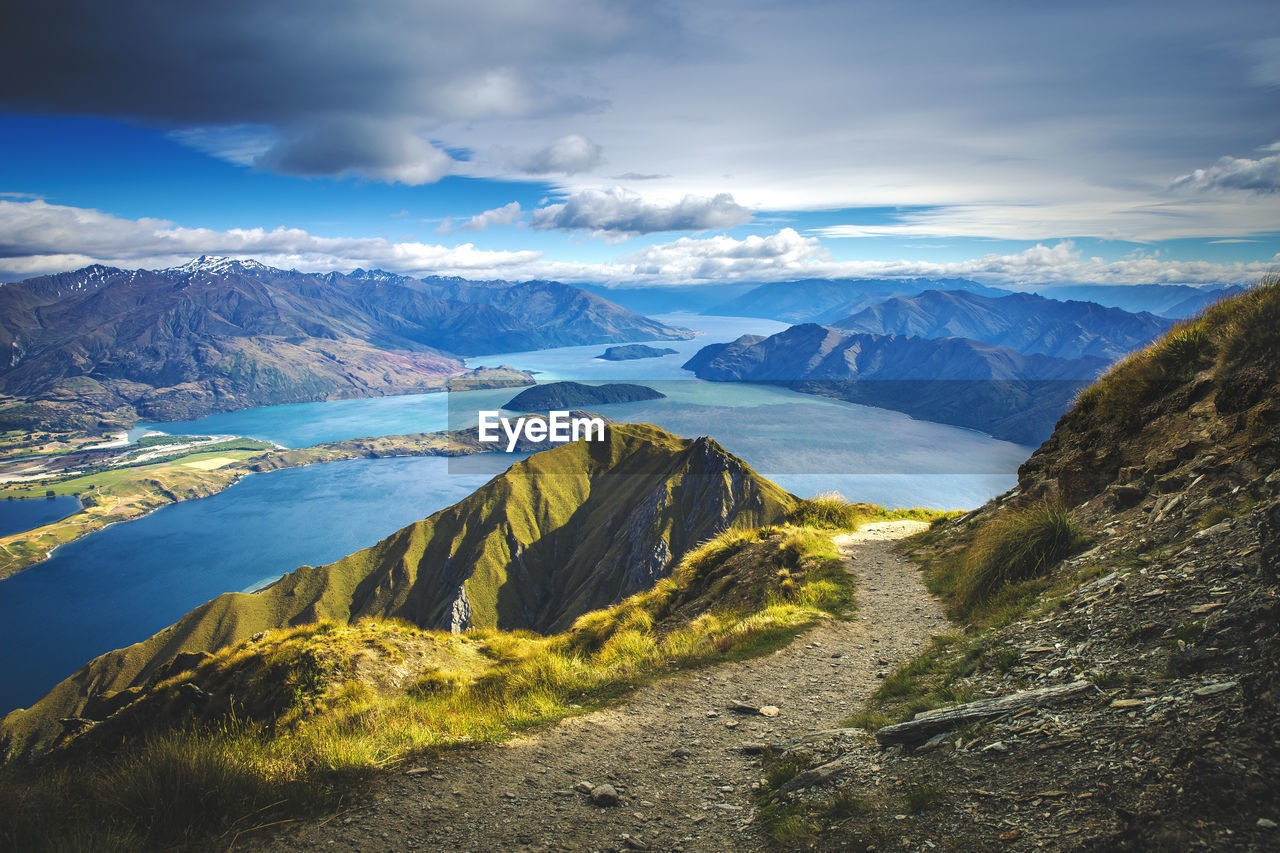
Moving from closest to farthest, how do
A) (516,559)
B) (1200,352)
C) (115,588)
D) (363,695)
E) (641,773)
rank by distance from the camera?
(641,773), (363,695), (1200,352), (516,559), (115,588)

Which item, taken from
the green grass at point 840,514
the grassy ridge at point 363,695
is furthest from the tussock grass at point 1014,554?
the green grass at point 840,514

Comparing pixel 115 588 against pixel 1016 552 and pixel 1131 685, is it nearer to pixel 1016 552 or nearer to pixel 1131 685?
pixel 1016 552

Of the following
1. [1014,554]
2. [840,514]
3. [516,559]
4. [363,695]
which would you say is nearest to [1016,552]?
[1014,554]

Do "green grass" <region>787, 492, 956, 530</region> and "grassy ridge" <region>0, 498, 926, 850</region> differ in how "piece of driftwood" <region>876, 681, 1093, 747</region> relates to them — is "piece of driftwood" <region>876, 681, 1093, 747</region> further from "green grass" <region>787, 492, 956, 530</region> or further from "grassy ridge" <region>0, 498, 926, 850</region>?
"green grass" <region>787, 492, 956, 530</region>

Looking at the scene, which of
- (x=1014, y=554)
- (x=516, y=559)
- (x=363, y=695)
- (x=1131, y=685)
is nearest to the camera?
(x=1131, y=685)

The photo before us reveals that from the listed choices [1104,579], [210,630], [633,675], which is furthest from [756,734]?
[210,630]

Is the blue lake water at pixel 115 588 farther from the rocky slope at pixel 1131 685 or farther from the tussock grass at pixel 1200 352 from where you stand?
the tussock grass at pixel 1200 352
